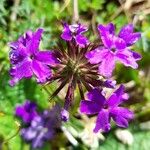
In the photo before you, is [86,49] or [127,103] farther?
[127,103]

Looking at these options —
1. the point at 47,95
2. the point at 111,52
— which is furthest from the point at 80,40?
the point at 47,95

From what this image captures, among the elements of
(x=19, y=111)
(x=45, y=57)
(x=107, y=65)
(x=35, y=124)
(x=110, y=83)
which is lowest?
(x=35, y=124)

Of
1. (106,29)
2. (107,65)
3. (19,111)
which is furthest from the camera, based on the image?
(19,111)

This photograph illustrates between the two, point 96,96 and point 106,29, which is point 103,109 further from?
point 106,29

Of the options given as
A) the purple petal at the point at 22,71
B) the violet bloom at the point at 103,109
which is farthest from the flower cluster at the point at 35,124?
the purple petal at the point at 22,71

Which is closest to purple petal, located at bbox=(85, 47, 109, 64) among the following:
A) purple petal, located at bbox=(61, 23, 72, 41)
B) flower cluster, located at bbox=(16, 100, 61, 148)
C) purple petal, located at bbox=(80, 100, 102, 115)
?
purple petal, located at bbox=(61, 23, 72, 41)

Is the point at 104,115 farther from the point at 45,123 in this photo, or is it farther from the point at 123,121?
the point at 45,123

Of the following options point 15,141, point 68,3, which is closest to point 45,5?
point 68,3
